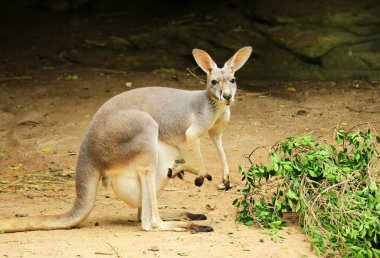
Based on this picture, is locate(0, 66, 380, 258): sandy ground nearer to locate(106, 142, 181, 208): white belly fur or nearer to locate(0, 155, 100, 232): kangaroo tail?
locate(0, 155, 100, 232): kangaroo tail

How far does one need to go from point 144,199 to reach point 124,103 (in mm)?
754

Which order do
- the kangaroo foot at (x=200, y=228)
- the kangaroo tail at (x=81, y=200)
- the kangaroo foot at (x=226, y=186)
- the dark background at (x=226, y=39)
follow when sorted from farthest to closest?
1. the dark background at (x=226, y=39)
2. the kangaroo foot at (x=226, y=186)
3. the kangaroo tail at (x=81, y=200)
4. the kangaroo foot at (x=200, y=228)

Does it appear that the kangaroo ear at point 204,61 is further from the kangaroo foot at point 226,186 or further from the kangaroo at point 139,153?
the kangaroo foot at point 226,186

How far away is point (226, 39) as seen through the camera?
11.1 m

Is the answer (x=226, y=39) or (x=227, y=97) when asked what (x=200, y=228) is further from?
(x=226, y=39)

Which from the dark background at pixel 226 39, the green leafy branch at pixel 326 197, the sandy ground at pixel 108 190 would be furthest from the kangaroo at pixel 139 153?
the dark background at pixel 226 39

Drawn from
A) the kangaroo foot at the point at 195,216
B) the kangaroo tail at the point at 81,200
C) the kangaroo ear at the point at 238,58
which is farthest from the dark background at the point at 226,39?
the kangaroo tail at the point at 81,200

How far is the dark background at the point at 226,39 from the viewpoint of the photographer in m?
10.6

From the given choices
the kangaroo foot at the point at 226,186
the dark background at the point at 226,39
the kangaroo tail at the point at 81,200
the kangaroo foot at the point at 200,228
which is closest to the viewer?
the kangaroo foot at the point at 200,228

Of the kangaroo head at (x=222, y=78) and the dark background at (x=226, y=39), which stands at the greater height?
the dark background at (x=226, y=39)

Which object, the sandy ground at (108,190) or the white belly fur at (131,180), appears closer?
the sandy ground at (108,190)

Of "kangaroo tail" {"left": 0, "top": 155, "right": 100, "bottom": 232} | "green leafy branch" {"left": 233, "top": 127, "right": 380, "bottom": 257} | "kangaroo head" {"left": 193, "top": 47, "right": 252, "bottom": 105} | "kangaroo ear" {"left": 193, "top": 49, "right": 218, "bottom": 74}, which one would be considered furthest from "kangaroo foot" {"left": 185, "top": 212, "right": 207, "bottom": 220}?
"kangaroo ear" {"left": 193, "top": 49, "right": 218, "bottom": 74}

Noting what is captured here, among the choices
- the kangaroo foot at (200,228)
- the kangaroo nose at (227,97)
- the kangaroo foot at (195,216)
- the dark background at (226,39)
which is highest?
the dark background at (226,39)

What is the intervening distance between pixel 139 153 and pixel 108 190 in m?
1.76
